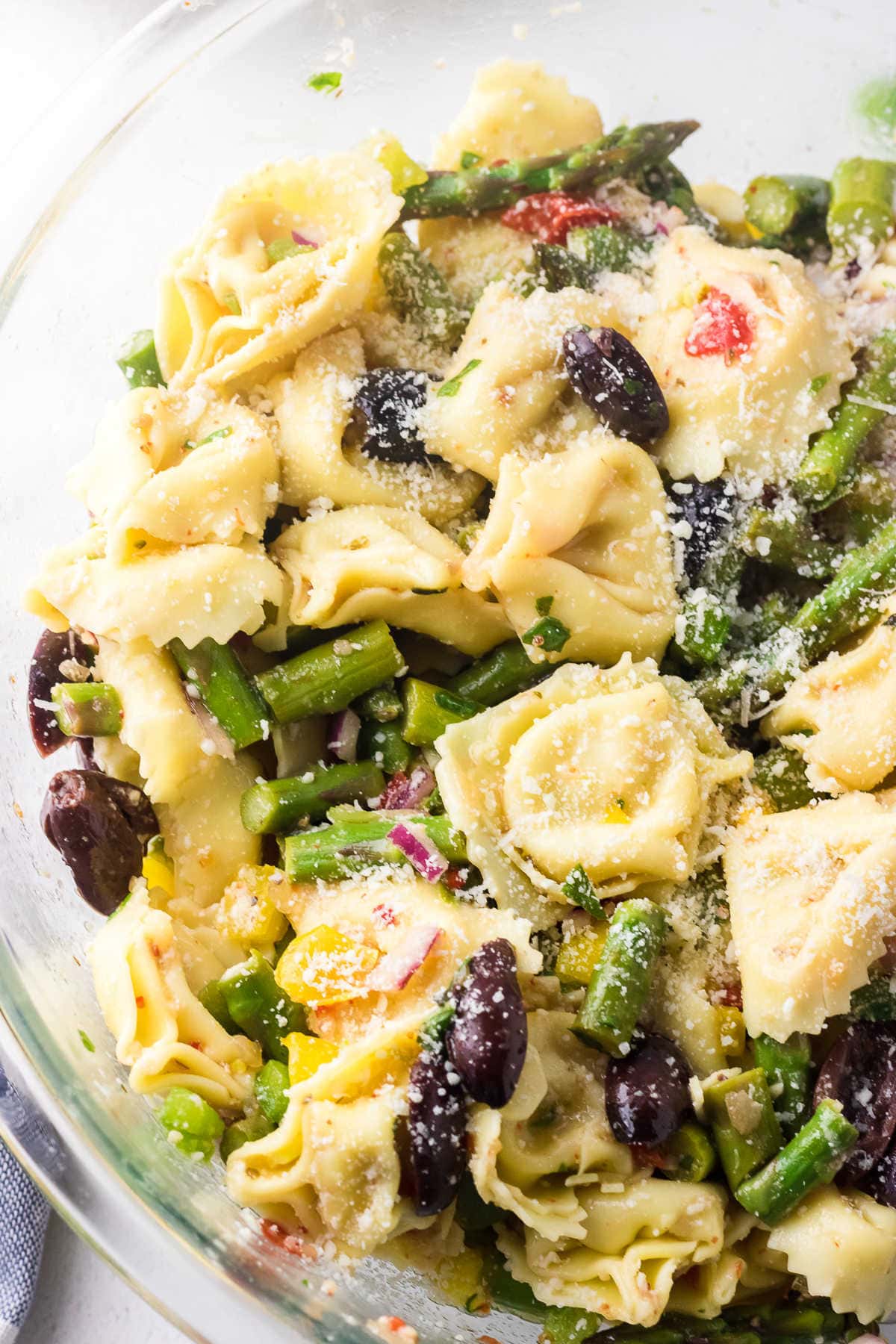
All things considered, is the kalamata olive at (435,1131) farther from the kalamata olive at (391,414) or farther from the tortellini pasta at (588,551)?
the kalamata olive at (391,414)

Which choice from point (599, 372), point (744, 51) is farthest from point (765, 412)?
point (744, 51)

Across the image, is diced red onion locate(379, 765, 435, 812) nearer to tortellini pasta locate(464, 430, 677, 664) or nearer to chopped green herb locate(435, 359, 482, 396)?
tortellini pasta locate(464, 430, 677, 664)

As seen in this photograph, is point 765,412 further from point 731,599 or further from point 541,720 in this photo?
point 541,720

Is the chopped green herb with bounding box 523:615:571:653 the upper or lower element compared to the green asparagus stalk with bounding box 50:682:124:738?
lower

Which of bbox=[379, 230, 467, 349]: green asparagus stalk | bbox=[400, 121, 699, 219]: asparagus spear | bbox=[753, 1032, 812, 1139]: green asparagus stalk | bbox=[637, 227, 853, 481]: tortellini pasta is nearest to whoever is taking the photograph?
bbox=[753, 1032, 812, 1139]: green asparagus stalk

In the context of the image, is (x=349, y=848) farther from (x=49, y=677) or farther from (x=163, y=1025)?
(x=49, y=677)

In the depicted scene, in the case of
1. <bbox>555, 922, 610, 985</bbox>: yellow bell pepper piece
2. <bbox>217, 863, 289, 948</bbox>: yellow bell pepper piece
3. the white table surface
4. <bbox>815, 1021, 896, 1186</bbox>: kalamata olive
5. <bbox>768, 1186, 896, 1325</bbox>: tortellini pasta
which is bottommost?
<bbox>768, 1186, 896, 1325</bbox>: tortellini pasta

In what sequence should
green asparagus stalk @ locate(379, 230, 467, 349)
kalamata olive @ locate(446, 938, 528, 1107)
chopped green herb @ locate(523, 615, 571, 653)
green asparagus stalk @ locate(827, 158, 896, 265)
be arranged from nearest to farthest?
kalamata olive @ locate(446, 938, 528, 1107) → chopped green herb @ locate(523, 615, 571, 653) → green asparagus stalk @ locate(379, 230, 467, 349) → green asparagus stalk @ locate(827, 158, 896, 265)

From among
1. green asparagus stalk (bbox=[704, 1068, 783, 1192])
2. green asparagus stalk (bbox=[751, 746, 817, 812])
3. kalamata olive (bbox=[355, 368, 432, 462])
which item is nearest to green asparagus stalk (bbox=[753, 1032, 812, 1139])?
green asparagus stalk (bbox=[704, 1068, 783, 1192])
